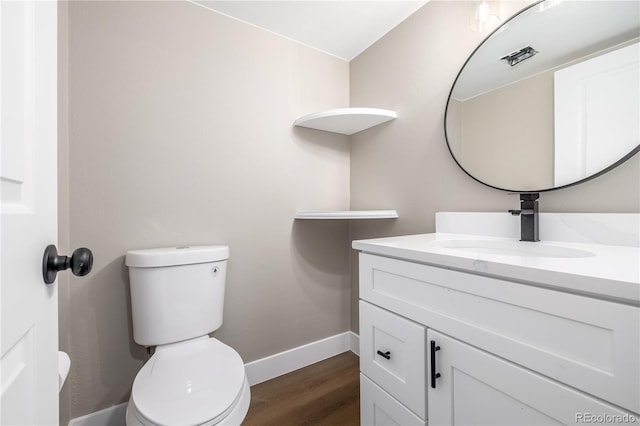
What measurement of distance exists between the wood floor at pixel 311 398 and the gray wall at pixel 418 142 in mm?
349

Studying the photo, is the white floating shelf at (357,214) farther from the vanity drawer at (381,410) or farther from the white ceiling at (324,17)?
the white ceiling at (324,17)

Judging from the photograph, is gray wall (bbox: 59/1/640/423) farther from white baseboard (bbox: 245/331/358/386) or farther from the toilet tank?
the toilet tank

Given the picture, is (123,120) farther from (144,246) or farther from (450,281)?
(450,281)

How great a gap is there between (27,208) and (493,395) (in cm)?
94

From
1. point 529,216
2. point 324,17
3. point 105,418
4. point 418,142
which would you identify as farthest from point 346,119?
point 105,418

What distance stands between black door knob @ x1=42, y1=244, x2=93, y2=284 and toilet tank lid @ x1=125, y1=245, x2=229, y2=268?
2.37 feet

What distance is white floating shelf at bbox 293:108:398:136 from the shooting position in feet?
4.91

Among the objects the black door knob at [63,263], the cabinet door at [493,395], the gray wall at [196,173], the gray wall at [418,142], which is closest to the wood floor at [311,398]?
the gray wall at [196,173]

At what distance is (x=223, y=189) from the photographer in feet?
4.81

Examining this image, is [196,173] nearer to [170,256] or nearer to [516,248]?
[170,256]

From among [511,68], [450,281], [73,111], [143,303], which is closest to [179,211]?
[143,303]

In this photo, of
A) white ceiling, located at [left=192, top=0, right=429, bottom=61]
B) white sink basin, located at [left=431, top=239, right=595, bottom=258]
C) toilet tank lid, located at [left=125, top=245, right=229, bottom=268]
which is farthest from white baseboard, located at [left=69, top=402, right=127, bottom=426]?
white ceiling, located at [left=192, top=0, right=429, bottom=61]

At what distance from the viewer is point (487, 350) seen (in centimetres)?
65

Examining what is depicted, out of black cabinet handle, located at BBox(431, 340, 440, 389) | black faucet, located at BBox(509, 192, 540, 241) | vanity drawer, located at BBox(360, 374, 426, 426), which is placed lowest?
vanity drawer, located at BBox(360, 374, 426, 426)
